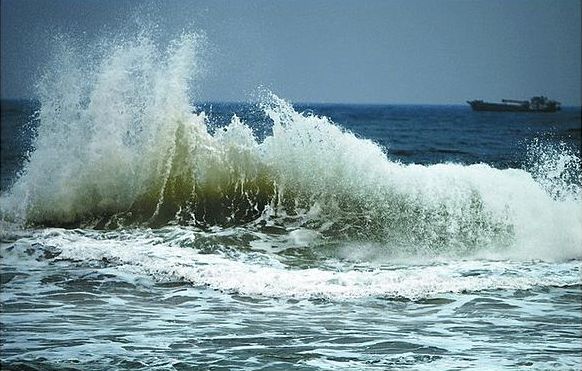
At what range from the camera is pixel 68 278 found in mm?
7203

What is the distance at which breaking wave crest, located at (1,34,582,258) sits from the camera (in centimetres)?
979

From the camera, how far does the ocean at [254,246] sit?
5.21m

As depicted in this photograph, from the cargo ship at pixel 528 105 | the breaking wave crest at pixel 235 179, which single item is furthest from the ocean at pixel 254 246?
the cargo ship at pixel 528 105

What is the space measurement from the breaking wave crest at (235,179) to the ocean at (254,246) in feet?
0.09

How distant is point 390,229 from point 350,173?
1301 millimetres

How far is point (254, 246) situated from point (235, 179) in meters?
1.91

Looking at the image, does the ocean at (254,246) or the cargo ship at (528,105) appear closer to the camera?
the ocean at (254,246)

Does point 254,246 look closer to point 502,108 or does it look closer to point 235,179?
point 235,179

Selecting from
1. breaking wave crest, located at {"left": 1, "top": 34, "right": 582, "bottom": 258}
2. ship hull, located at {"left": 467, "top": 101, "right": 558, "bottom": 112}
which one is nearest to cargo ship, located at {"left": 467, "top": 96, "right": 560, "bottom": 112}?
ship hull, located at {"left": 467, "top": 101, "right": 558, "bottom": 112}

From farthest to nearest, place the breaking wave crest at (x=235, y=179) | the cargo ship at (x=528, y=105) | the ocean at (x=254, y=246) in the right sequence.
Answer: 1. the cargo ship at (x=528, y=105)
2. the breaking wave crest at (x=235, y=179)
3. the ocean at (x=254, y=246)

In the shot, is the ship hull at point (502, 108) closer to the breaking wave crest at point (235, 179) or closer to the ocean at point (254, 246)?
the breaking wave crest at point (235, 179)

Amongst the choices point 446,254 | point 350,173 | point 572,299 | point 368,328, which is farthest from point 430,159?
point 368,328

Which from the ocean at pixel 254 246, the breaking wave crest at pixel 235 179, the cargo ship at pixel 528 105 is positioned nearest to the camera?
the ocean at pixel 254 246

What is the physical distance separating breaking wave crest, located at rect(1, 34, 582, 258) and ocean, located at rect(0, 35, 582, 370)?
28mm
